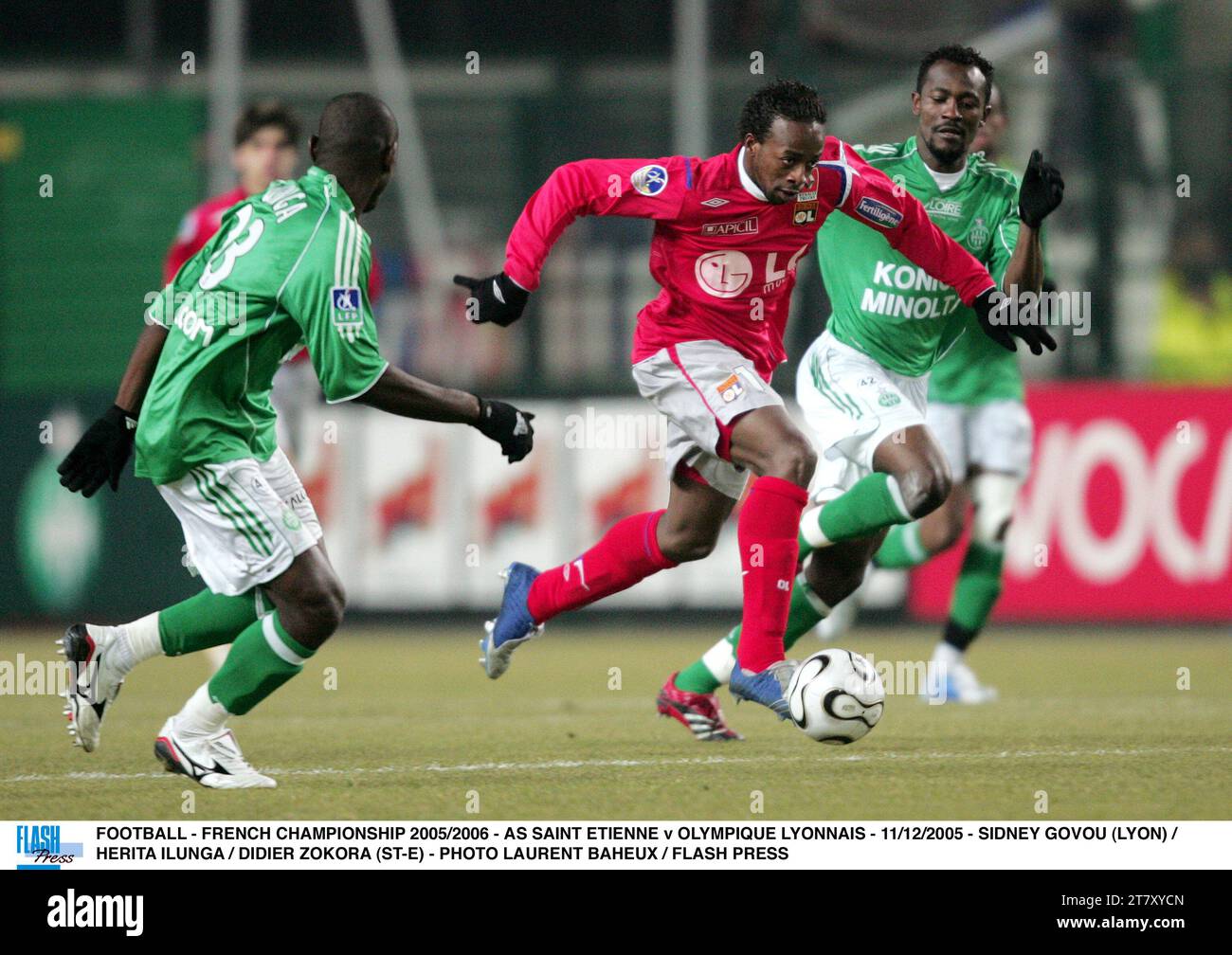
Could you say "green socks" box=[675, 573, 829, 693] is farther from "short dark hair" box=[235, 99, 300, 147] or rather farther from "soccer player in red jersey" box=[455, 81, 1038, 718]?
"short dark hair" box=[235, 99, 300, 147]

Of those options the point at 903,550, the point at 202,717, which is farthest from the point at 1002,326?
the point at 202,717

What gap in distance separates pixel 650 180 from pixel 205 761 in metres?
2.02

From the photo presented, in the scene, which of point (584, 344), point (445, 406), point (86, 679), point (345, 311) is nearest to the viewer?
point (345, 311)

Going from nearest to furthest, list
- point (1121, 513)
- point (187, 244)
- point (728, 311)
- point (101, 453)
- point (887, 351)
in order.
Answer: point (101, 453) → point (728, 311) → point (887, 351) → point (187, 244) → point (1121, 513)

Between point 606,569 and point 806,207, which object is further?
point 606,569

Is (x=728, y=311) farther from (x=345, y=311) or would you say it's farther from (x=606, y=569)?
(x=345, y=311)

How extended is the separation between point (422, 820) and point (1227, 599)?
7.23m

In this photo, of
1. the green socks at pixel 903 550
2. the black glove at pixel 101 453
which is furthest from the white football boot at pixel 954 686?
the black glove at pixel 101 453

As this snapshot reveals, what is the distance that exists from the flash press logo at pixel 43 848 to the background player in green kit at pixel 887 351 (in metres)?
2.37

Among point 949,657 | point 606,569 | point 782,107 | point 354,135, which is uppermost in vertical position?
point 782,107

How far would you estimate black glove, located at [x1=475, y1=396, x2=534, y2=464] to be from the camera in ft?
16.4

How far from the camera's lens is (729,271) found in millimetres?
5691

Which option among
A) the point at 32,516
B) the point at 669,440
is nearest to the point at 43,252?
the point at 32,516

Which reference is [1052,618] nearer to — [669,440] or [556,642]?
[556,642]
